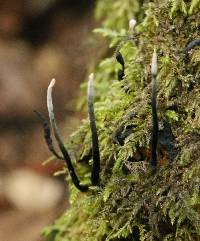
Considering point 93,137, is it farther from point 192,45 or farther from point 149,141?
point 192,45

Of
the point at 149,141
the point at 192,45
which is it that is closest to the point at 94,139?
the point at 149,141

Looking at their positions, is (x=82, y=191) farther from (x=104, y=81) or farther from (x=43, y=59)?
(x=43, y=59)

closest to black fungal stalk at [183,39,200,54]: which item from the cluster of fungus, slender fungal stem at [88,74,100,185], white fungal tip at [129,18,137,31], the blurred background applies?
the cluster of fungus

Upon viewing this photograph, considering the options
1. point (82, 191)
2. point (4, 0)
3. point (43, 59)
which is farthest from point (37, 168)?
point (82, 191)

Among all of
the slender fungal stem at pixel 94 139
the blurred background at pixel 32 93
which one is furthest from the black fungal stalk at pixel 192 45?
the blurred background at pixel 32 93

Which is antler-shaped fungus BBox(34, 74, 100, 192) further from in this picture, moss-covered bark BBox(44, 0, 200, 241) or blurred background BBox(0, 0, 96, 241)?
blurred background BBox(0, 0, 96, 241)
